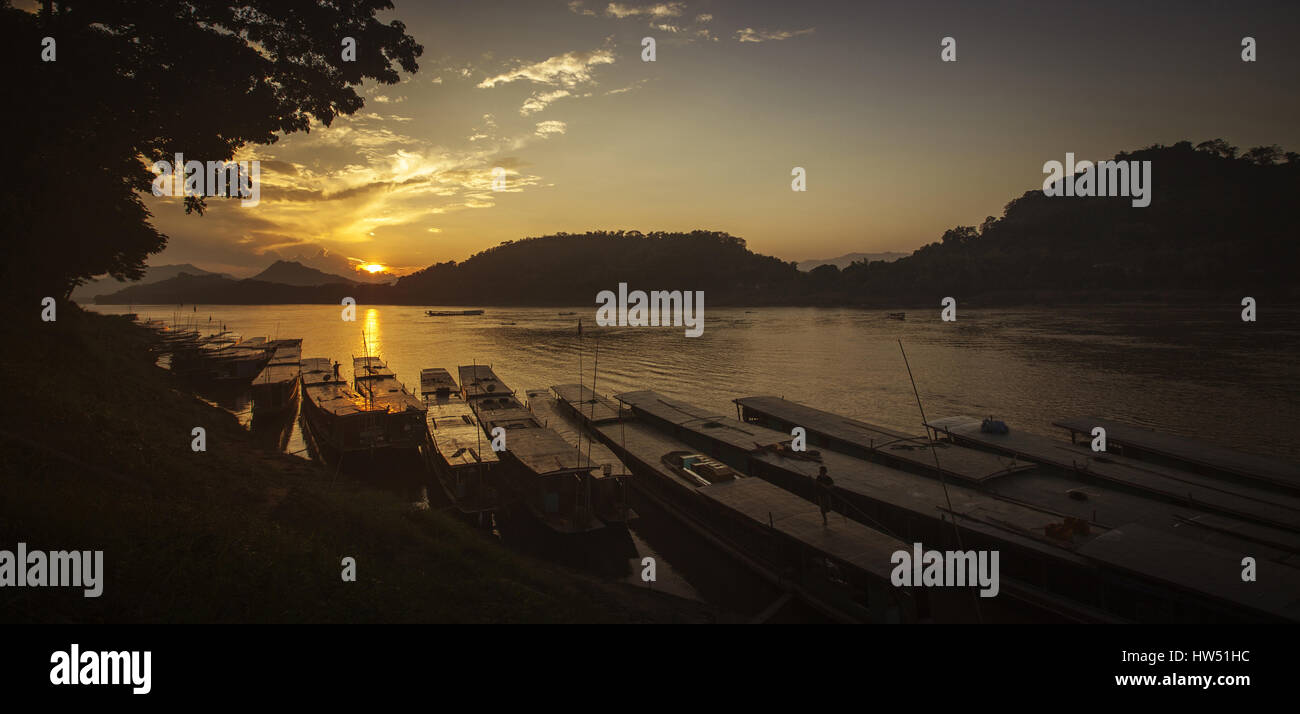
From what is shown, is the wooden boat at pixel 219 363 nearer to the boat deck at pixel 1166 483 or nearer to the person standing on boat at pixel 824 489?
the person standing on boat at pixel 824 489

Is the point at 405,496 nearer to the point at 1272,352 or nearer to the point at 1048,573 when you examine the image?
the point at 1048,573

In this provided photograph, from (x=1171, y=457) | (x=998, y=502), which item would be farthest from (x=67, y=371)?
(x=1171, y=457)

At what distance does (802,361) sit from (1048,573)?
6853 cm

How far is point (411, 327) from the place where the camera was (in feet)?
577

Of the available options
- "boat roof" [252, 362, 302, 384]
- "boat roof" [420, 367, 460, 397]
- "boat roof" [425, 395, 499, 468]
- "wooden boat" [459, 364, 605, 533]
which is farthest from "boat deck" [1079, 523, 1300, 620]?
"boat roof" [252, 362, 302, 384]

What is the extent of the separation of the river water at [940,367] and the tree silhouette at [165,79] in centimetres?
2288

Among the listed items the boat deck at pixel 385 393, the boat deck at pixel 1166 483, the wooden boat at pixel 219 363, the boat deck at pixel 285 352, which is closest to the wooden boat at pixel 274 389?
the wooden boat at pixel 219 363

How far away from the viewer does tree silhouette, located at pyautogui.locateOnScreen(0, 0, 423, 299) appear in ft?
58.4

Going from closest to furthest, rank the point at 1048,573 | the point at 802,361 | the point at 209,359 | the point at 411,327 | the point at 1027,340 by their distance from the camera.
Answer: the point at 1048,573 → the point at 209,359 → the point at 802,361 → the point at 1027,340 → the point at 411,327

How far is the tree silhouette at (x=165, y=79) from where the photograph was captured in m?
17.8

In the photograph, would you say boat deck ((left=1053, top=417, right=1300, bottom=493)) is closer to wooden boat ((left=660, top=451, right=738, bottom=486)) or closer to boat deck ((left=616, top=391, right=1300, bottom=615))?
boat deck ((left=616, top=391, right=1300, bottom=615))

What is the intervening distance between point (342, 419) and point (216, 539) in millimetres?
26899
